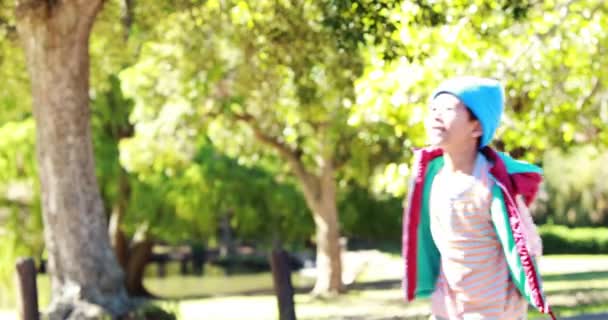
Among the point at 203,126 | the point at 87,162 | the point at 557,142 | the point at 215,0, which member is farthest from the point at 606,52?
the point at 203,126

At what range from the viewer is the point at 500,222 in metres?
4.90

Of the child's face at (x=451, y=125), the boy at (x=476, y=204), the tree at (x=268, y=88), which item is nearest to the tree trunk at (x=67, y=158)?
the tree at (x=268, y=88)

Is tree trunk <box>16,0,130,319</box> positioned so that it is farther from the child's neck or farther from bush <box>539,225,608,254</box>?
bush <box>539,225,608,254</box>

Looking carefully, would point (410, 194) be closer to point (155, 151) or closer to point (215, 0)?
point (215, 0)

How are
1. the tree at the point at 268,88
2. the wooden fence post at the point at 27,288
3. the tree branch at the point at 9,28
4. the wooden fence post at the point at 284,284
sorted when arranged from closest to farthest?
the wooden fence post at the point at 284,284, the wooden fence post at the point at 27,288, the tree at the point at 268,88, the tree branch at the point at 9,28

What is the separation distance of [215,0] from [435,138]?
898 cm

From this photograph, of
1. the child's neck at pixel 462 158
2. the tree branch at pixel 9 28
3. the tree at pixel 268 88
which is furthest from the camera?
the tree branch at pixel 9 28

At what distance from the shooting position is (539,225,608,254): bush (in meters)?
45.3

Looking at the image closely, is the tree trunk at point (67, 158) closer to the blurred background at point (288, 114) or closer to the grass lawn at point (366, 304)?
the blurred background at point (288, 114)

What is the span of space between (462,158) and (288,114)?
599 inches

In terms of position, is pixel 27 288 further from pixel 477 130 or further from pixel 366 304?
pixel 366 304

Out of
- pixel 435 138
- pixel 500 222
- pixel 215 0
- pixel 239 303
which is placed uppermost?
pixel 215 0

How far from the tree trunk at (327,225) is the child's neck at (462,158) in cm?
1843

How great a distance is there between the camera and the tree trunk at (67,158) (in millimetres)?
11906
